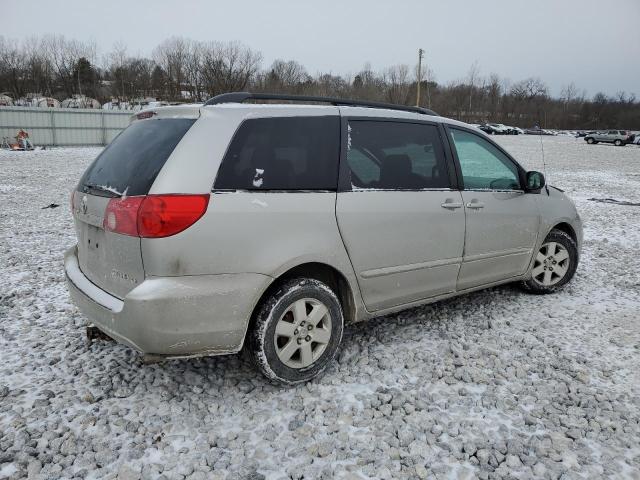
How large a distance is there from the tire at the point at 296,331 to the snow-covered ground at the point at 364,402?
0.58ft

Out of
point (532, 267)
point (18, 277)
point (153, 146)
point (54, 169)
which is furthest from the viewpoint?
point (54, 169)

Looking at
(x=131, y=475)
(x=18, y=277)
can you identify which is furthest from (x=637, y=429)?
(x=18, y=277)

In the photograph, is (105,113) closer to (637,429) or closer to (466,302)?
(466,302)

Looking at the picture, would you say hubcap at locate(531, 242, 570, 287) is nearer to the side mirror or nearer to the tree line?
the side mirror

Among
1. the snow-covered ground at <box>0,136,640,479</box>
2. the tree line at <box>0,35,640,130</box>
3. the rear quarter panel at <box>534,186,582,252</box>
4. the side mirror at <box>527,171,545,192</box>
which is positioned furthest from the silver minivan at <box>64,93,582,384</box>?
the tree line at <box>0,35,640,130</box>

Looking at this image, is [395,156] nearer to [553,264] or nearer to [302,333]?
[302,333]

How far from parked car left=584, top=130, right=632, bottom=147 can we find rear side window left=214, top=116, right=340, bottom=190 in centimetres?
5176

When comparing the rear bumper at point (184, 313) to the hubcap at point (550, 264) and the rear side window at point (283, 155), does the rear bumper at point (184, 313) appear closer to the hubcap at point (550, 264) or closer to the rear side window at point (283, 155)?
the rear side window at point (283, 155)

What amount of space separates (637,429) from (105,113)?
3140 cm

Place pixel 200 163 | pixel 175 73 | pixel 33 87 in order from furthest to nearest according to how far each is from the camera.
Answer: pixel 175 73, pixel 33 87, pixel 200 163

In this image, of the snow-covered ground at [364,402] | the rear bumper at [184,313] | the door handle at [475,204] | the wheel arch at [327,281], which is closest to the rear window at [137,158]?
the rear bumper at [184,313]

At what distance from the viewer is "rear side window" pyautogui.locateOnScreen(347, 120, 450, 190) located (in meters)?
3.45

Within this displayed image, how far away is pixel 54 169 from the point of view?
17.1m

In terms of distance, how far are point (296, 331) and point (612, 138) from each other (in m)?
52.5
